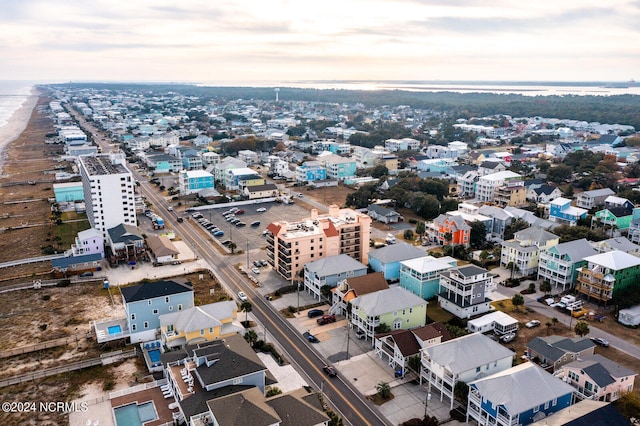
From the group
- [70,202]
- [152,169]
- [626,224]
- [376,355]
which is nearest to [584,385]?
[376,355]

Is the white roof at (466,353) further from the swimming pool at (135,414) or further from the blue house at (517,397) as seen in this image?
the swimming pool at (135,414)

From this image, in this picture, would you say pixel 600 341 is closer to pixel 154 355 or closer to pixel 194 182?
pixel 154 355

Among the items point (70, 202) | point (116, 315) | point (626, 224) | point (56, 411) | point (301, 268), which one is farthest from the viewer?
point (70, 202)

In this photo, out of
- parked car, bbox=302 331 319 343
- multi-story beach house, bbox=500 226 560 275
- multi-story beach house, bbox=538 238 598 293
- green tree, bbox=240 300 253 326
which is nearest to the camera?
parked car, bbox=302 331 319 343

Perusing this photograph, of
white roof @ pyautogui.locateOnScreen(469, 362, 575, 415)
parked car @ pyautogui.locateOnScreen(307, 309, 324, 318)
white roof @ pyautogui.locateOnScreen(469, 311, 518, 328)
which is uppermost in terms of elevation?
white roof @ pyautogui.locateOnScreen(469, 362, 575, 415)

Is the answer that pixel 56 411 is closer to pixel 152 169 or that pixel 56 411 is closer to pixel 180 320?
pixel 180 320

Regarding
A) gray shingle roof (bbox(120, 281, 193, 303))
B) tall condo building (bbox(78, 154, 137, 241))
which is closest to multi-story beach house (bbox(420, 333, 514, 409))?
gray shingle roof (bbox(120, 281, 193, 303))

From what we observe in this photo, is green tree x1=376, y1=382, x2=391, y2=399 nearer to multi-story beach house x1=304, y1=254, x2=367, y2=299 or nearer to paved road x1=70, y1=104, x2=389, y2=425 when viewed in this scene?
paved road x1=70, y1=104, x2=389, y2=425
